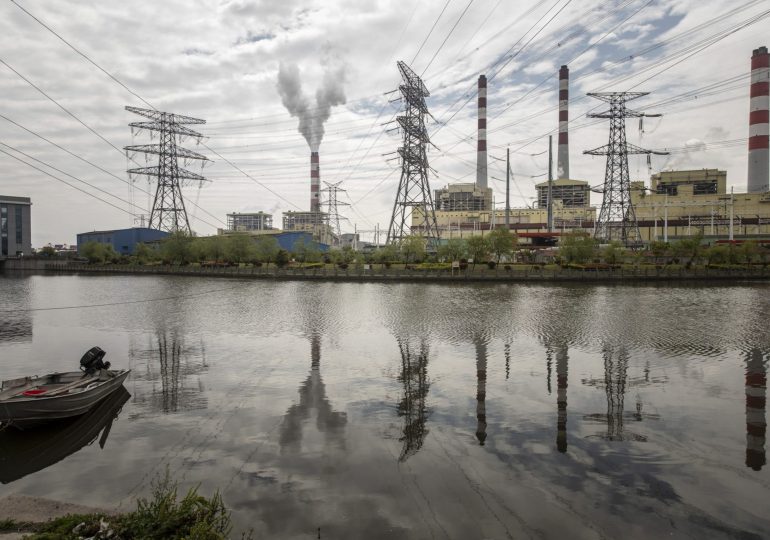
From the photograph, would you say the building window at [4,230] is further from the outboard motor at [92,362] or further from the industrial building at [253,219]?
the outboard motor at [92,362]

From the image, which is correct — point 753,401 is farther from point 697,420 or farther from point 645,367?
point 645,367

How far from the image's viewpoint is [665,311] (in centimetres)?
2986

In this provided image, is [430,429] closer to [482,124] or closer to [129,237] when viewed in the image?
[129,237]

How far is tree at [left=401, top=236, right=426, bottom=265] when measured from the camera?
2522 inches

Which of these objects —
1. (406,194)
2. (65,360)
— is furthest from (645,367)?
(406,194)

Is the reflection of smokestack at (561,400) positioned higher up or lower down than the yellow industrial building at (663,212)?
lower down

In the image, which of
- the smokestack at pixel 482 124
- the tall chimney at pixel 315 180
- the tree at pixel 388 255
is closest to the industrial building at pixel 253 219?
the tall chimney at pixel 315 180

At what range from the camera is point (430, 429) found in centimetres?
1098

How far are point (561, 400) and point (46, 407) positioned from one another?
12.5m

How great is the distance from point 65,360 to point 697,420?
66.1 feet

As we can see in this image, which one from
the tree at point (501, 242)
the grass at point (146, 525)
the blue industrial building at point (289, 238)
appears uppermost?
the blue industrial building at point (289, 238)

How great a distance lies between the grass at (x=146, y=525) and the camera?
19.7 ft

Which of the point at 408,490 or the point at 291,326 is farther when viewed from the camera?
the point at 291,326

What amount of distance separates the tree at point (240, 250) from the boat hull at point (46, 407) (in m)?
64.7
